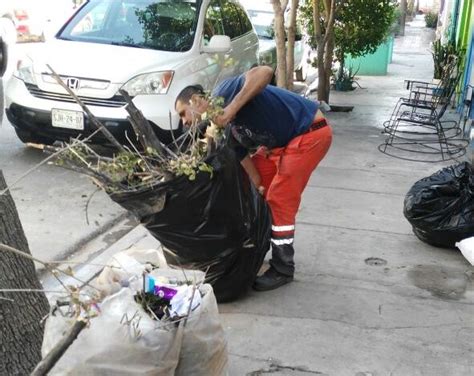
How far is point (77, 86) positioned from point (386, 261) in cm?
336

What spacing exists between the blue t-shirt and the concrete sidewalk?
3.03 feet

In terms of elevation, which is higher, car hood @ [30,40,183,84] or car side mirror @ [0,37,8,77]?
car side mirror @ [0,37,8,77]

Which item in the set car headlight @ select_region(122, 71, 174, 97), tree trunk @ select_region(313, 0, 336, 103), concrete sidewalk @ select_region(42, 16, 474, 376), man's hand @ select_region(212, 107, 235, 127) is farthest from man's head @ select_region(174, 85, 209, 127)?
tree trunk @ select_region(313, 0, 336, 103)

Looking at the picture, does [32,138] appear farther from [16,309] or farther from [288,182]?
[16,309]

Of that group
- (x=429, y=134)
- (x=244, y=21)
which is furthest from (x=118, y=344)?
(x=244, y=21)

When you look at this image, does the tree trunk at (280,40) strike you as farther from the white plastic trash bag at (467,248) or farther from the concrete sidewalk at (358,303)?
the white plastic trash bag at (467,248)

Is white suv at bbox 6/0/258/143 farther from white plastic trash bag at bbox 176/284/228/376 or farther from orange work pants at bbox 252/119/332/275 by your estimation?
white plastic trash bag at bbox 176/284/228/376

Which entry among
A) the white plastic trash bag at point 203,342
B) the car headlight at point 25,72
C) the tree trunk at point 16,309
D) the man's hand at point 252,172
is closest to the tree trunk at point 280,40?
the car headlight at point 25,72

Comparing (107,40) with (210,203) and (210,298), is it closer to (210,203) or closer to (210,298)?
(210,203)

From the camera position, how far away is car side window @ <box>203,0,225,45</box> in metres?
7.17

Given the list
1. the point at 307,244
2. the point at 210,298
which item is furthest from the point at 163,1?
the point at 210,298

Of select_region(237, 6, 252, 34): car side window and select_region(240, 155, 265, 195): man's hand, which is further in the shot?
select_region(237, 6, 252, 34): car side window

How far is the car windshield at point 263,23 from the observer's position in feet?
38.7

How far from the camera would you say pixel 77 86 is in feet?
19.8
